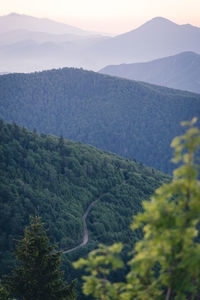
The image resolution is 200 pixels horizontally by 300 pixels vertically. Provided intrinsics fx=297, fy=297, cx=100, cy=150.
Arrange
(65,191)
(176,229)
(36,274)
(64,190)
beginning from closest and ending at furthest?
(176,229) < (36,274) < (64,190) < (65,191)

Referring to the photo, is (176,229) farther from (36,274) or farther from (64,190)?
(64,190)

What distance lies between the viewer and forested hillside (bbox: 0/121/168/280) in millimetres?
46156

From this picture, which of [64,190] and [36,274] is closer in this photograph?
[36,274]

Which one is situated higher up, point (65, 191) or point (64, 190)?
point (64, 190)

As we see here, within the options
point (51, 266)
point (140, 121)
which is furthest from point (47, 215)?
point (140, 121)

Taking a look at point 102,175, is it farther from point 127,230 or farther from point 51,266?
point 51,266

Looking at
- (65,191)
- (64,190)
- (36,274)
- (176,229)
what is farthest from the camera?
(65,191)

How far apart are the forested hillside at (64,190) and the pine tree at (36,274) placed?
23940mm

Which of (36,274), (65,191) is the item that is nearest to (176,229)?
(36,274)

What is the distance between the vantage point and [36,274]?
1588cm

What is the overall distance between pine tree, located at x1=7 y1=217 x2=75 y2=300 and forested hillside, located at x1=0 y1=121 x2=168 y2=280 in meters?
23.9

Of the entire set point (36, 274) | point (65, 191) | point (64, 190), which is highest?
point (64, 190)

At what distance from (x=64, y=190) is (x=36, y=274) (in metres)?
41.6

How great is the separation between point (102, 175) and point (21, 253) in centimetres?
4973
